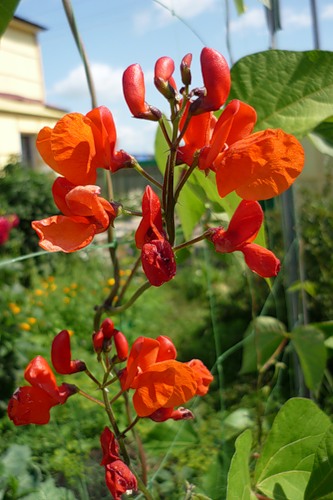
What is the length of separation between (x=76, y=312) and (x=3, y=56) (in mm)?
4794

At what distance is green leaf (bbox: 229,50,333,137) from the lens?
75cm

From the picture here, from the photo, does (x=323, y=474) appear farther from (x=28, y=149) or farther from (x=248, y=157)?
(x=28, y=149)

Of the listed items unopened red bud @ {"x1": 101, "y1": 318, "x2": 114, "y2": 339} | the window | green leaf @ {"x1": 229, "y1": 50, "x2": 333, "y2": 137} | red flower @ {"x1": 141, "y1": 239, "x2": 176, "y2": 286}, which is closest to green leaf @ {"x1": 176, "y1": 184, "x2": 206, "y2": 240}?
green leaf @ {"x1": 229, "y1": 50, "x2": 333, "y2": 137}

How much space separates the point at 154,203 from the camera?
48 cm

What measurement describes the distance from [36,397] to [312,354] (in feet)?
2.73

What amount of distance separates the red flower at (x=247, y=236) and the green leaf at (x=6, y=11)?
0.90 feet

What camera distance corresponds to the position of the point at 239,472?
0.59 m

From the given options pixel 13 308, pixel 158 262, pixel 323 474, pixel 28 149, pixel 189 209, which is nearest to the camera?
pixel 158 262

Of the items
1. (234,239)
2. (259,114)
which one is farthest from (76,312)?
(234,239)

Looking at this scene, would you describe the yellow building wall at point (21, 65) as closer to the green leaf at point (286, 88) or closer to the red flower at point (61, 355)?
the green leaf at point (286, 88)

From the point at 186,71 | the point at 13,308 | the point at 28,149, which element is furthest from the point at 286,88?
the point at 28,149

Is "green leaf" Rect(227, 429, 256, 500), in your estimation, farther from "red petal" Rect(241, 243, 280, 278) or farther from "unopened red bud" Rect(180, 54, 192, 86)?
"unopened red bud" Rect(180, 54, 192, 86)

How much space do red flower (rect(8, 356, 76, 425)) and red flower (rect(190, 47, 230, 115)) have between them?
0.27m

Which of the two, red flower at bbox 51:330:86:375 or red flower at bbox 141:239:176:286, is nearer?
red flower at bbox 141:239:176:286
